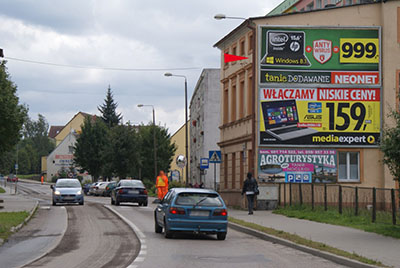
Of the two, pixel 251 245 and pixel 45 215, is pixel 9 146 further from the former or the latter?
pixel 251 245

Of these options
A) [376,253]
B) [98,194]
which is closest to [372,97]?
[376,253]

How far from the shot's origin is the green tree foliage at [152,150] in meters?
80.4

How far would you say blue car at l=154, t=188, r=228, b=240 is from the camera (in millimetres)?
17844

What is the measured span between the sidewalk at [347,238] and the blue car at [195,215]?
2339mm

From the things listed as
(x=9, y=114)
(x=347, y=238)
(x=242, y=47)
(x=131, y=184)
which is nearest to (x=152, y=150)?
(x=131, y=184)

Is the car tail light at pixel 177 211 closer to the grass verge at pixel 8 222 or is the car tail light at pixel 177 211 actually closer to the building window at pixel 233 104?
the grass verge at pixel 8 222

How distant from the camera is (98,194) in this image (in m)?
63.9

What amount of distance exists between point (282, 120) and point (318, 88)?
7.90ft

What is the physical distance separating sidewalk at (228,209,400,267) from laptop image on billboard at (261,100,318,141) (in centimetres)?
830

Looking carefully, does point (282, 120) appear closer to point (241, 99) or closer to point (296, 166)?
point (296, 166)

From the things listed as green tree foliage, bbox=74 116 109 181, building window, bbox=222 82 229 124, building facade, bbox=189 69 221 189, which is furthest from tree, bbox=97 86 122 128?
building window, bbox=222 82 229 124

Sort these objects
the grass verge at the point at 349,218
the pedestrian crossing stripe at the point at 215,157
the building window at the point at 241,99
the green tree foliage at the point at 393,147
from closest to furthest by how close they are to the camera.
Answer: the green tree foliage at the point at 393,147 < the grass verge at the point at 349,218 < the pedestrian crossing stripe at the point at 215,157 < the building window at the point at 241,99

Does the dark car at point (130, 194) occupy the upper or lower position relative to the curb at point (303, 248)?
upper

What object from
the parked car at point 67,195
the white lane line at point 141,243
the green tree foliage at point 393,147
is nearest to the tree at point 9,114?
the parked car at point 67,195
